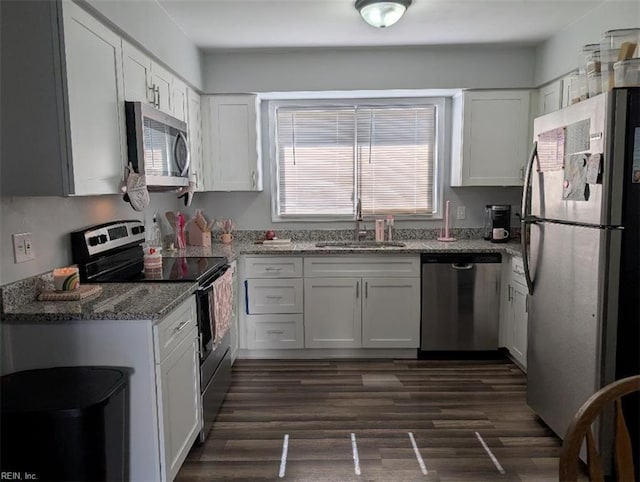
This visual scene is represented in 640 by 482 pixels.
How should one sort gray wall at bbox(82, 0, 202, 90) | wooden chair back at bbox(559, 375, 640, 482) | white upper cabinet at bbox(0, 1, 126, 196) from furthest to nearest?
gray wall at bbox(82, 0, 202, 90), white upper cabinet at bbox(0, 1, 126, 196), wooden chair back at bbox(559, 375, 640, 482)

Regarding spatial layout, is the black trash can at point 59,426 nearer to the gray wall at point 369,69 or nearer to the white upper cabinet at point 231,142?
the white upper cabinet at point 231,142

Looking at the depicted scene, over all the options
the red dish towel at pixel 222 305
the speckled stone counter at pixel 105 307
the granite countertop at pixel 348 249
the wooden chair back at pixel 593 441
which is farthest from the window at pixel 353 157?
the wooden chair back at pixel 593 441

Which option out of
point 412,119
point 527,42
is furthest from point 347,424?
point 527,42

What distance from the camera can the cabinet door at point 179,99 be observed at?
3.06 m

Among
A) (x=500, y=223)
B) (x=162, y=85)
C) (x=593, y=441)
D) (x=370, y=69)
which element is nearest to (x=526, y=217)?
(x=500, y=223)

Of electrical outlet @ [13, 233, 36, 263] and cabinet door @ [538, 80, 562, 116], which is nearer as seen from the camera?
electrical outlet @ [13, 233, 36, 263]

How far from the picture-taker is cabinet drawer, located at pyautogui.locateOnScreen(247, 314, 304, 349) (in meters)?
3.63

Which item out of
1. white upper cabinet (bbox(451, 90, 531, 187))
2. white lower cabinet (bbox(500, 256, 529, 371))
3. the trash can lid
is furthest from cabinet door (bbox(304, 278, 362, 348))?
the trash can lid

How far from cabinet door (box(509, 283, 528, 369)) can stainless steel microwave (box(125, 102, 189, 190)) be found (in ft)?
8.32

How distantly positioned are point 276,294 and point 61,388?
2112 millimetres

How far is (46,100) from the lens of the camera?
5.82 ft

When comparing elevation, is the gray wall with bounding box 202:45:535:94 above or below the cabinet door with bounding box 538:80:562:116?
above

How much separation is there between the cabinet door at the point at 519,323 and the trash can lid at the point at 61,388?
8.80 ft

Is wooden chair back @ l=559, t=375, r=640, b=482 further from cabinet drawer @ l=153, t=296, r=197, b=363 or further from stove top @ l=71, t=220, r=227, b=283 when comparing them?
stove top @ l=71, t=220, r=227, b=283
